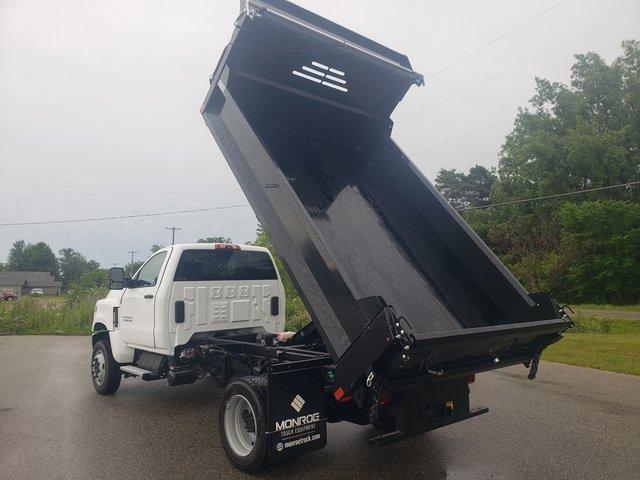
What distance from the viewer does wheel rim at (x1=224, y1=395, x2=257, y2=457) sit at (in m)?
4.28

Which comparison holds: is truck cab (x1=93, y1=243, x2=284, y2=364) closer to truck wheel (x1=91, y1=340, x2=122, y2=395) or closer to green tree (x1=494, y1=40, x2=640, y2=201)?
truck wheel (x1=91, y1=340, x2=122, y2=395)

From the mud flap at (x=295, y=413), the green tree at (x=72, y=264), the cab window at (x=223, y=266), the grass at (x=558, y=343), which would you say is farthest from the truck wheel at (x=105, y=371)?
the green tree at (x=72, y=264)

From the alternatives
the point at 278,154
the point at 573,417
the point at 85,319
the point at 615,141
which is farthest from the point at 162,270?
the point at 615,141

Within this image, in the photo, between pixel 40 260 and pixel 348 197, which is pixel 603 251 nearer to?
pixel 348 197

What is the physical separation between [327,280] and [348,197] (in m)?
1.78

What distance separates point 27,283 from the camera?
100m

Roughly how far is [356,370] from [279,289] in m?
3.75

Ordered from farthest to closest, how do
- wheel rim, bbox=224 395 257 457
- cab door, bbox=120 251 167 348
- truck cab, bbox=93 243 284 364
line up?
1. cab door, bbox=120 251 167 348
2. truck cab, bbox=93 243 284 364
3. wheel rim, bbox=224 395 257 457

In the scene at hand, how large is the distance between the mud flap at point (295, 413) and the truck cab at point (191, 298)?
2278 mm

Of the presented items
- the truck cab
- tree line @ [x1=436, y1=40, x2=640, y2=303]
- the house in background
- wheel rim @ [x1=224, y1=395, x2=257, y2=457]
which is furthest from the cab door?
the house in background

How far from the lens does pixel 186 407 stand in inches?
256

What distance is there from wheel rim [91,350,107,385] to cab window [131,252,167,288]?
4.66 feet

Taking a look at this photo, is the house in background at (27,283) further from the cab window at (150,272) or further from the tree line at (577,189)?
the cab window at (150,272)

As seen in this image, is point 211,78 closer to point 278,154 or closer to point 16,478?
point 278,154
